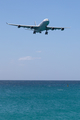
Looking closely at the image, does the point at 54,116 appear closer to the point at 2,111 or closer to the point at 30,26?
the point at 2,111

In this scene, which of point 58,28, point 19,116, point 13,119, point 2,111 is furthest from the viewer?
point 58,28

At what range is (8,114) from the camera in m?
62.5

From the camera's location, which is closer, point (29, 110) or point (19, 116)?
point (19, 116)

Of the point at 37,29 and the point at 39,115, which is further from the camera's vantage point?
the point at 37,29

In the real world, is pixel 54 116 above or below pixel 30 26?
below

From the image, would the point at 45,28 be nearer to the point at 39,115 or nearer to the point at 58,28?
the point at 58,28

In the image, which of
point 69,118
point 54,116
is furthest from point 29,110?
point 69,118

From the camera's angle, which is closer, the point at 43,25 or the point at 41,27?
the point at 43,25

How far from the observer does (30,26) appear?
70.4 meters

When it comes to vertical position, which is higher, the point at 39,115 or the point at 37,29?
the point at 37,29

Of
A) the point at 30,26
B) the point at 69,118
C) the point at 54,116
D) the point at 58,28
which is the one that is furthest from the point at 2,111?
the point at 58,28

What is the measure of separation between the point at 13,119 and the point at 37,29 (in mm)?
34235

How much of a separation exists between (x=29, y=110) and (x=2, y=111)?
9.93 meters

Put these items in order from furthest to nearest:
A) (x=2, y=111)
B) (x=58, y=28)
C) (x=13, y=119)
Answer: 1. (x=58, y=28)
2. (x=2, y=111)
3. (x=13, y=119)
